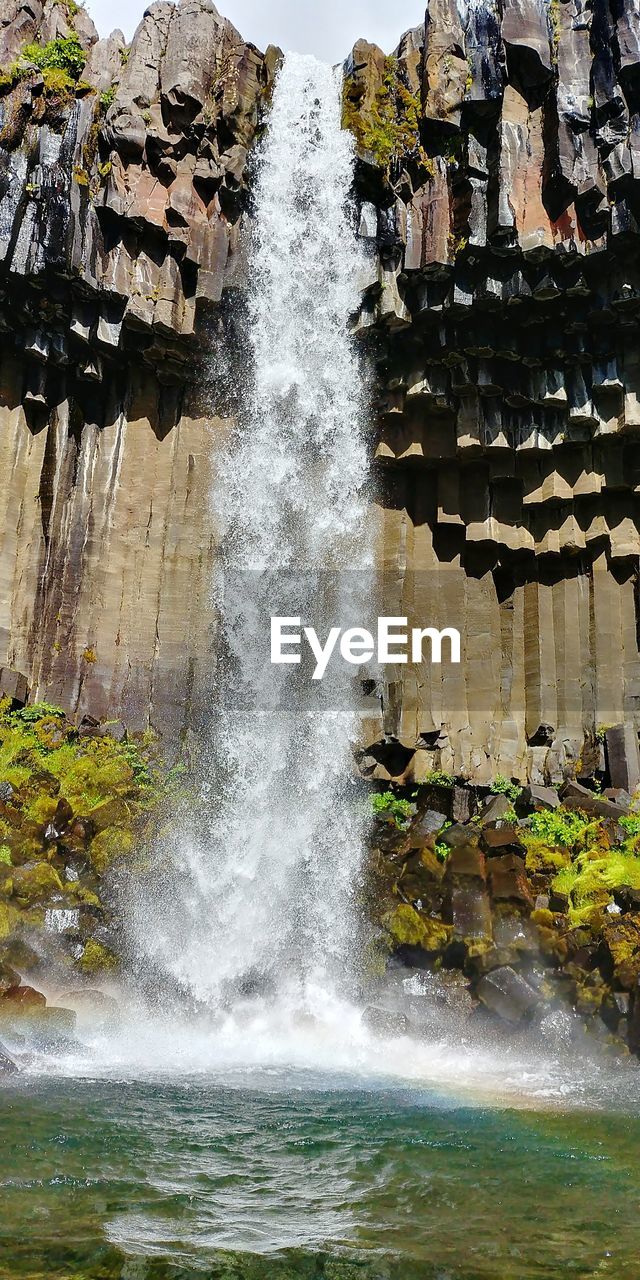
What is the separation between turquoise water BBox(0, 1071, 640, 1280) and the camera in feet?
13.5

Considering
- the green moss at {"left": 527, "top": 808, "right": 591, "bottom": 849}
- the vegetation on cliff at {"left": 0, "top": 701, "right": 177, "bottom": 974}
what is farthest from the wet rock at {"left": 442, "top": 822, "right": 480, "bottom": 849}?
the vegetation on cliff at {"left": 0, "top": 701, "right": 177, "bottom": 974}

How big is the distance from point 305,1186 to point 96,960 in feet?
19.3

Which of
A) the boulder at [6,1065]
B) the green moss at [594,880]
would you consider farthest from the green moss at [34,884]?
the green moss at [594,880]

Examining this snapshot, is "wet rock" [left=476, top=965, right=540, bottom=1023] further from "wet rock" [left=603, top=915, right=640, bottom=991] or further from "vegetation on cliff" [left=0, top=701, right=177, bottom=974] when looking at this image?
"vegetation on cliff" [left=0, top=701, right=177, bottom=974]

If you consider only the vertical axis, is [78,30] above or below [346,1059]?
above

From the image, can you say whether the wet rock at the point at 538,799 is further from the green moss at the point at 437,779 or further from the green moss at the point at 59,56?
the green moss at the point at 59,56

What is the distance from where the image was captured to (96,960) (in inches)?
420

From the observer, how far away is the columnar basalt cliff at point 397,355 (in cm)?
1487

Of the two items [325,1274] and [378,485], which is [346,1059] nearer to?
[325,1274]

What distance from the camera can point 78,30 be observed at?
56.3 ft

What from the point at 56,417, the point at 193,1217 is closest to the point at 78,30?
the point at 56,417

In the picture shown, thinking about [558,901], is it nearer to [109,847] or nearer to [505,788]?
[505,788]

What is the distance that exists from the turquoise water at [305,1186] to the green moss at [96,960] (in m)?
2.96

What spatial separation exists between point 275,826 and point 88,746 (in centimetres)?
333
